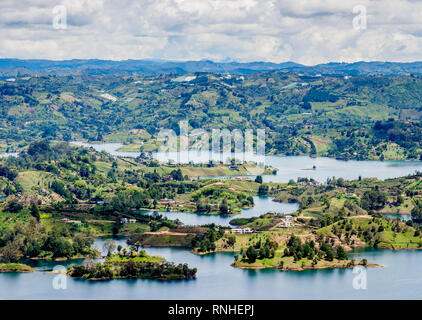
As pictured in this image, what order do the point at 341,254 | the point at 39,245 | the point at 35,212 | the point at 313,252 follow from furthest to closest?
the point at 35,212 → the point at 39,245 → the point at 313,252 → the point at 341,254

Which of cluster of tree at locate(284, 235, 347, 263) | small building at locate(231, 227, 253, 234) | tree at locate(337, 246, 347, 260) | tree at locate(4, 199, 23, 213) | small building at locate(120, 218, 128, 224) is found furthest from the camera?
small building at locate(120, 218, 128, 224)

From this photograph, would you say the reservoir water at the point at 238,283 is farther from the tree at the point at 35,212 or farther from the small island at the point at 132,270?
the tree at the point at 35,212

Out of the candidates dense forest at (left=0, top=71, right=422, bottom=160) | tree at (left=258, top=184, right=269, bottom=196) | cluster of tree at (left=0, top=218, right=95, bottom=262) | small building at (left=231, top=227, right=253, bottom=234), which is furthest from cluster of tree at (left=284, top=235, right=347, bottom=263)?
dense forest at (left=0, top=71, right=422, bottom=160)

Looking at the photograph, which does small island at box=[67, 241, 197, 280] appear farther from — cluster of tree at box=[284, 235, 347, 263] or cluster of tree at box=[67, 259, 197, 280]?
cluster of tree at box=[284, 235, 347, 263]

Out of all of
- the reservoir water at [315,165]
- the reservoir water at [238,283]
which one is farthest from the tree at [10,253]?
the reservoir water at [315,165]

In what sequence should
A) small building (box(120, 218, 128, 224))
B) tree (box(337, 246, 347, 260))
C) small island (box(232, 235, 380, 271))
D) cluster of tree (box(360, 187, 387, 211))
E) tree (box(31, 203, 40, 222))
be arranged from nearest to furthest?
small island (box(232, 235, 380, 271))
tree (box(337, 246, 347, 260))
tree (box(31, 203, 40, 222))
small building (box(120, 218, 128, 224))
cluster of tree (box(360, 187, 387, 211))

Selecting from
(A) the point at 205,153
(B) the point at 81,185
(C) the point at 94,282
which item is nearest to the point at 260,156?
(A) the point at 205,153

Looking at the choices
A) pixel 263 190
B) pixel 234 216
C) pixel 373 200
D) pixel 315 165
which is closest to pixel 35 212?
pixel 234 216

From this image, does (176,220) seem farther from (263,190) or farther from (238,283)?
(263,190)

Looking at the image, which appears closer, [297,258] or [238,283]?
[238,283]

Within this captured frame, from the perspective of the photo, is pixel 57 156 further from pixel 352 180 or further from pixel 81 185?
pixel 352 180

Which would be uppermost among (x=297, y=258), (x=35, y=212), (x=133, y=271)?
(x=35, y=212)
